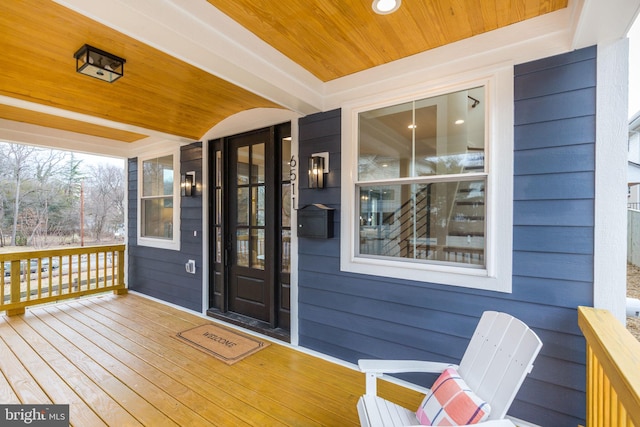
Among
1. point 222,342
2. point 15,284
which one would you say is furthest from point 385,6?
point 15,284

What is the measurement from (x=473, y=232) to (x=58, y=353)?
13.3 ft

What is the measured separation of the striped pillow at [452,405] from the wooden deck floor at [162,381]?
682 mm

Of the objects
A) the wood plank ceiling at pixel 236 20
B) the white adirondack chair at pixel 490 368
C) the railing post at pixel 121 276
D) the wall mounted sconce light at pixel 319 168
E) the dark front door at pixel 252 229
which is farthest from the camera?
the railing post at pixel 121 276

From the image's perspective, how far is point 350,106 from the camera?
2639 mm

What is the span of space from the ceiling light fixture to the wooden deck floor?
2708 mm

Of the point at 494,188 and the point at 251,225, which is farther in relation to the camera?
the point at 251,225

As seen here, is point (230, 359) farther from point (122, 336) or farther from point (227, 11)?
point (227, 11)

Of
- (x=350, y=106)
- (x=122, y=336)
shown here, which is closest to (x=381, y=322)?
(x=350, y=106)

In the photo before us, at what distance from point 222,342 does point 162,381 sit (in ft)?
2.51

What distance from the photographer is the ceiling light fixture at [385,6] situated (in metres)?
1.66

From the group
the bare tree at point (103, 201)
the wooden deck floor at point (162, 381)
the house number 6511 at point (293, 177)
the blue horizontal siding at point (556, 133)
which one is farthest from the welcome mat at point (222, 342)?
the bare tree at point (103, 201)

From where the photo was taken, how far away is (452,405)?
4.60 ft

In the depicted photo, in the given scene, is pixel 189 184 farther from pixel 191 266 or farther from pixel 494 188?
pixel 494 188

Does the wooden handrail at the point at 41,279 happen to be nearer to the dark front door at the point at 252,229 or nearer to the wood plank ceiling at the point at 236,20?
the dark front door at the point at 252,229
